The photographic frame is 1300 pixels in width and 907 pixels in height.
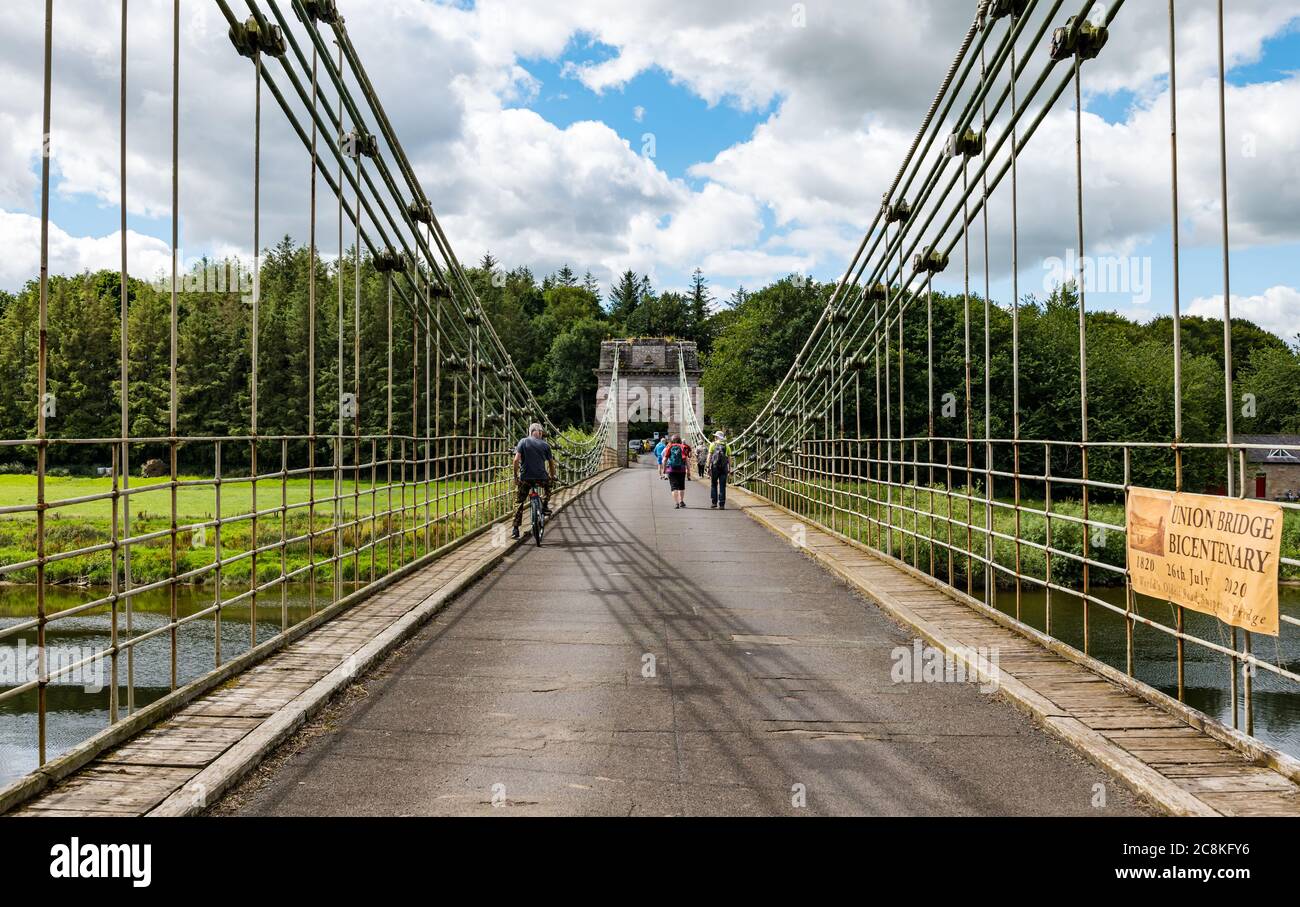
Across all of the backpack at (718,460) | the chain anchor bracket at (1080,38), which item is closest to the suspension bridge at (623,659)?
the chain anchor bracket at (1080,38)

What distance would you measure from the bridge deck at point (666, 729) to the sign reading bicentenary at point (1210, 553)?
0.86m

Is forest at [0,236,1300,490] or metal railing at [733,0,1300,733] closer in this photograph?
metal railing at [733,0,1300,733]

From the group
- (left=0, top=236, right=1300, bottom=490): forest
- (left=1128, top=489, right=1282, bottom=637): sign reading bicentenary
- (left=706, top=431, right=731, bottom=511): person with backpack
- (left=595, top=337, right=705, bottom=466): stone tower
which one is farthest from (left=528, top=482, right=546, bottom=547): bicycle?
(left=595, top=337, right=705, bottom=466): stone tower

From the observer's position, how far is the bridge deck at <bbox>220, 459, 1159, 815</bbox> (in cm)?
388

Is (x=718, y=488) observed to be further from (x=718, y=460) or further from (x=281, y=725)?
(x=281, y=725)

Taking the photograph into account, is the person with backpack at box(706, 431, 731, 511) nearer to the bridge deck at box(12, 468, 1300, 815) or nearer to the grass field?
the grass field

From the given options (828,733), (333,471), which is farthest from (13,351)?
(828,733)

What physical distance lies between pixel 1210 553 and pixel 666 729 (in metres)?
2.36

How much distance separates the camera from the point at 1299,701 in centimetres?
1387

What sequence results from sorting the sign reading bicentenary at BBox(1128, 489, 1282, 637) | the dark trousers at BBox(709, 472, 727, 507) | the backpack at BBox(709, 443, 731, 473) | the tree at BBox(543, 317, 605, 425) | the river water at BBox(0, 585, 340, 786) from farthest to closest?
the tree at BBox(543, 317, 605, 425)
the dark trousers at BBox(709, 472, 727, 507)
the backpack at BBox(709, 443, 731, 473)
the river water at BBox(0, 585, 340, 786)
the sign reading bicentenary at BBox(1128, 489, 1282, 637)

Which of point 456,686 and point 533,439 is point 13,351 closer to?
point 533,439

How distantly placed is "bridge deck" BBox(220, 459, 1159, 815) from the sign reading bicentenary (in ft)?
2.81

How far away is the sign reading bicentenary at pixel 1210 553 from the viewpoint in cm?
420
